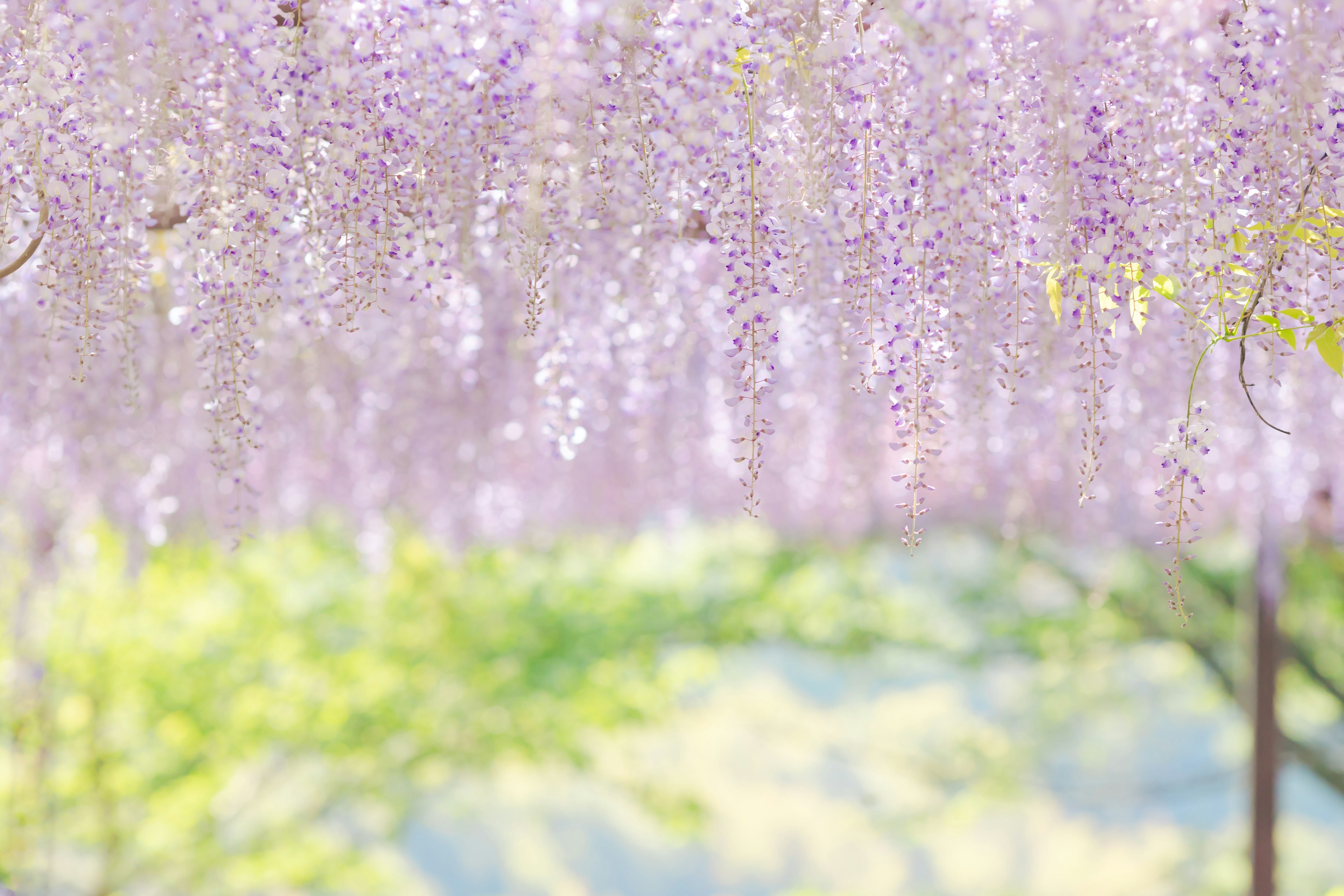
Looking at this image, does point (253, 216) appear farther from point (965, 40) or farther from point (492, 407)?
point (492, 407)

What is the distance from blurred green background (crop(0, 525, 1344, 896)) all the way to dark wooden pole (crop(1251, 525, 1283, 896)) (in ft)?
1.19

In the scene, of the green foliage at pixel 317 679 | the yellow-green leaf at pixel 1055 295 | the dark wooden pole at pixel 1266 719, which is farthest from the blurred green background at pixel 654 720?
the yellow-green leaf at pixel 1055 295

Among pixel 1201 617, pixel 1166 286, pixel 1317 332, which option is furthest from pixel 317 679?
pixel 1317 332

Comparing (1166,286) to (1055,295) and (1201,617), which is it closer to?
(1055,295)

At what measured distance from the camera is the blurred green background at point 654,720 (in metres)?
5.23

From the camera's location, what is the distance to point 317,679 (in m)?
5.44

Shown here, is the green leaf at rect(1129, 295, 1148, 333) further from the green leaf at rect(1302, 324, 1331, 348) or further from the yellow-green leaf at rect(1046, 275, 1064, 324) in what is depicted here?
the green leaf at rect(1302, 324, 1331, 348)

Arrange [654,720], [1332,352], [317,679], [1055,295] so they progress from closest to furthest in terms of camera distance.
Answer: [1332,352] → [1055,295] → [317,679] → [654,720]

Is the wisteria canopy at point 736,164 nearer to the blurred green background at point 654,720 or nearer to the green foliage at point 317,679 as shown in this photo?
the blurred green background at point 654,720

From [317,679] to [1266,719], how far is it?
14.1 ft

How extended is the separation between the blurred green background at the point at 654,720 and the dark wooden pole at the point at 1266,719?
36 cm

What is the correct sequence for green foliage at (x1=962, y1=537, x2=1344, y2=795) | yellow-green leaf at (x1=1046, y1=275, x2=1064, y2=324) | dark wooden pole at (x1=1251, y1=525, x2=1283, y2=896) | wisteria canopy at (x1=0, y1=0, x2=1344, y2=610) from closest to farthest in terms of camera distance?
wisteria canopy at (x1=0, y1=0, x2=1344, y2=610)
yellow-green leaf at (x1=1046, y1=275, x2=1064, y2=324)
dark wooden pole at (x1=1251, y1=525, x2=1283, y2=896)
green foliage at (x1=962, y1=537, x2=1344, y2=795)

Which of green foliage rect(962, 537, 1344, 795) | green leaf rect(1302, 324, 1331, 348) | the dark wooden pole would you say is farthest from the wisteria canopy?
green foliage rect(962, 537, 1344, 795)

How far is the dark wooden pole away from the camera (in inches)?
179
